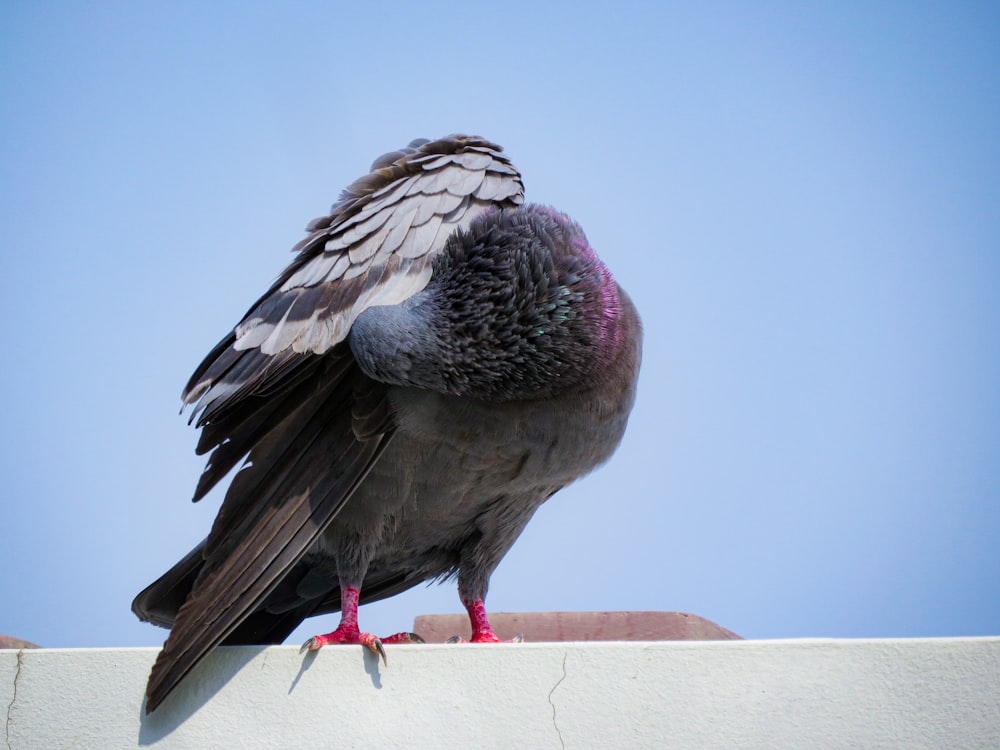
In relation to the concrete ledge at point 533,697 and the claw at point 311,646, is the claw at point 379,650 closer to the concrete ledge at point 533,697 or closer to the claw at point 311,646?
the concrete ledge at point 533,697

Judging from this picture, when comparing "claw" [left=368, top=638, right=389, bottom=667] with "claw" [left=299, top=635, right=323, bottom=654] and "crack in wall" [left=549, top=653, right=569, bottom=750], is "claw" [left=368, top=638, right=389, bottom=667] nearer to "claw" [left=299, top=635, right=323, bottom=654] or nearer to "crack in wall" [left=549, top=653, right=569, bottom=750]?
"claw" [left=299, top=635, right=323, bottom=654]

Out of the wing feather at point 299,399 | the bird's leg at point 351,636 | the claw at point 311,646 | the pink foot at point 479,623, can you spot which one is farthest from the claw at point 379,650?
the pink foot at point 479,623

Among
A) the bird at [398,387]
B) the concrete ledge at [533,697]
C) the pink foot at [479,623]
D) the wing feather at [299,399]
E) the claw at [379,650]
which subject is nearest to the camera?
the concrete ledge at [533,697]

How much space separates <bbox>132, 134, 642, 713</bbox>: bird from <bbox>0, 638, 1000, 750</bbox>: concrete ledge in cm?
15

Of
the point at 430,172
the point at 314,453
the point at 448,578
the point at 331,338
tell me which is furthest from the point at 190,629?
the point at 430,172

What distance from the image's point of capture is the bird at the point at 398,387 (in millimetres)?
3775

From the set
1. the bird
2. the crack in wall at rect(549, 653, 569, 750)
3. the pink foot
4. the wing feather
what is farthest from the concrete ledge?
the pink foot

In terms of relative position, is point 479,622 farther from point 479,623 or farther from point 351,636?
point 351,636

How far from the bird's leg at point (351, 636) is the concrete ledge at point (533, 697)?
50 mm

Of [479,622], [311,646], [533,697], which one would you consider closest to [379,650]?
[311,646]

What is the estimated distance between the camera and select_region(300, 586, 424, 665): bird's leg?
3.53 metres

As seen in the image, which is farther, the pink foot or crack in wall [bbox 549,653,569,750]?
the pink foot

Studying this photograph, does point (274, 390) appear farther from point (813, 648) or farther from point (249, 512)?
point (813, 648)

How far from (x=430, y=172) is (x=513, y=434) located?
1.27m
